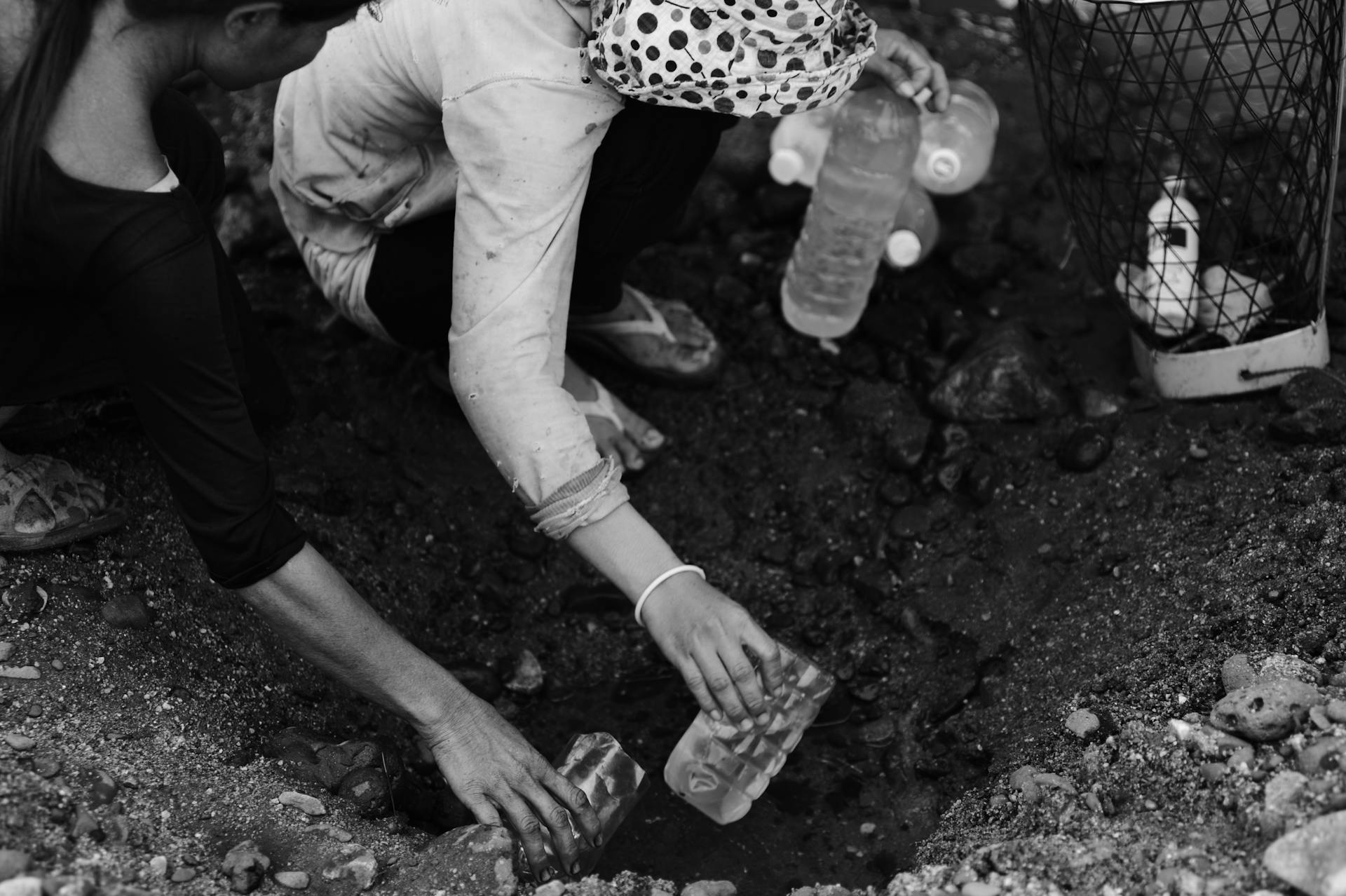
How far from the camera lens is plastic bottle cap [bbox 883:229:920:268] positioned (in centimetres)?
303

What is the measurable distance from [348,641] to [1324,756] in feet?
4.62

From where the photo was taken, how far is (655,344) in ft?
9.37

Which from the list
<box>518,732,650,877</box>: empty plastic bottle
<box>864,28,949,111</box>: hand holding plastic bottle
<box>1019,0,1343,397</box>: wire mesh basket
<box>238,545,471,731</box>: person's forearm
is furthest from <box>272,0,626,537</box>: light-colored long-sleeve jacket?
<box>1019,0,1343,397</box>: wire mesh basket

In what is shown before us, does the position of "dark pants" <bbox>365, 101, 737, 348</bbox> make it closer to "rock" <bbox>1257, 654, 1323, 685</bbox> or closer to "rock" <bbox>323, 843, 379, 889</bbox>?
"rock" <bbox>323, 843, 379, 889</bbox>

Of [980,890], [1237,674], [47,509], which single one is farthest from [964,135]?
[47,509]

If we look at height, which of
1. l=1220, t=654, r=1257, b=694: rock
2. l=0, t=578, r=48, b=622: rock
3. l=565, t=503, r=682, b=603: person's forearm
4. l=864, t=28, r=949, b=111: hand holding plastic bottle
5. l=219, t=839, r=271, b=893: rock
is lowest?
l=219, t=839, r=271, b=893: rock

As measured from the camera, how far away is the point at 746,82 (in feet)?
6.13

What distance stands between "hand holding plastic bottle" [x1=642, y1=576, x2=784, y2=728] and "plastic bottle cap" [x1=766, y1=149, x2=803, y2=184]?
5.40 feet

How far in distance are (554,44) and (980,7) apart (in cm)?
250

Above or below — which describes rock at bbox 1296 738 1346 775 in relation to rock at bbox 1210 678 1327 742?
above

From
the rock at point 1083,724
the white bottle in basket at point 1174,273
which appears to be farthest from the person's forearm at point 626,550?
the white bottle in basket at point 1174,273

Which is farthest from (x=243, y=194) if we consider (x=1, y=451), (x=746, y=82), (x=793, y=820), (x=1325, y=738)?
(x=1325, y=738)

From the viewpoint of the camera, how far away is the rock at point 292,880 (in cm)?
176

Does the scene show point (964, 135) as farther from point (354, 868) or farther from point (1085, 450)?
point (354, 868)
